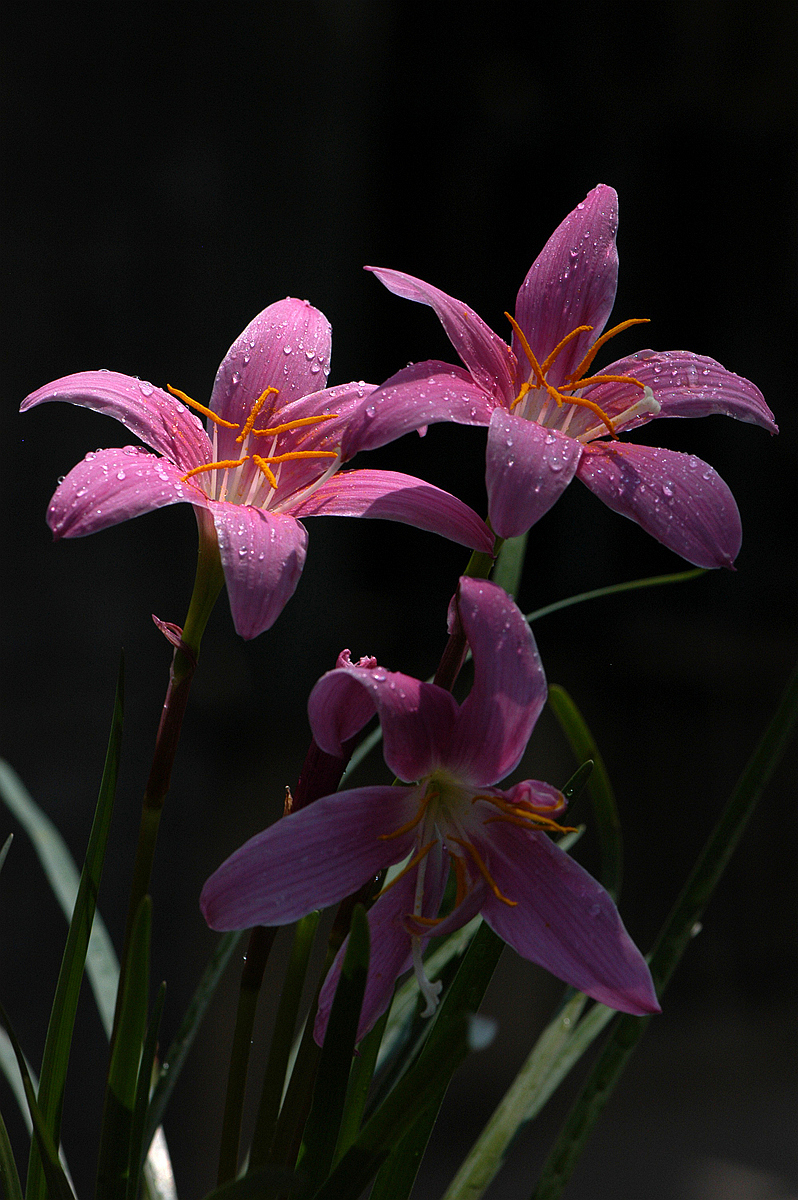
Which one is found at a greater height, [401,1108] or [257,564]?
[257,564]

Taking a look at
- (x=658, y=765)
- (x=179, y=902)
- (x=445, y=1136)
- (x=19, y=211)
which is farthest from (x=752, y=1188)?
(x=19, y=211)

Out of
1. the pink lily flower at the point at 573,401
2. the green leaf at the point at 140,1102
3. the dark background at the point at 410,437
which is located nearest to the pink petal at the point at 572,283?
the pink lily flower at the point at 573,401

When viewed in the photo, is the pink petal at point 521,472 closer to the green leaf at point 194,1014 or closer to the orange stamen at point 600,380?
the orange stamen at point 600,380

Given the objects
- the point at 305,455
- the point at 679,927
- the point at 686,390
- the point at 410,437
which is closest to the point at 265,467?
the point at 305,455

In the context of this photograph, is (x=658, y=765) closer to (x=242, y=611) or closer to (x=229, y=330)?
(x=229, y=330)

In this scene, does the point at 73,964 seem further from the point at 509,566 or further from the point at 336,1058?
the point at 509,566
